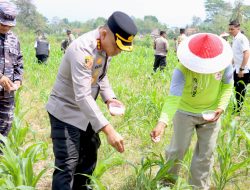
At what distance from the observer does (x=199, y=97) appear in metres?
2.52

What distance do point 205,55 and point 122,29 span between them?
2.15 ft

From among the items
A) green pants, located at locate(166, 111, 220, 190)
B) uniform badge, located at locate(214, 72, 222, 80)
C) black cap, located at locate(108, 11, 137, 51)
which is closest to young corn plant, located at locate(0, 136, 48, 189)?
black cap, located at locate(108, 11, 137, 51)

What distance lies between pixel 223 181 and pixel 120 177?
864mm

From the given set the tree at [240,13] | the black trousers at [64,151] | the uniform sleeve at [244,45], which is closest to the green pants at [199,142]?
the black trousers at [64,151]

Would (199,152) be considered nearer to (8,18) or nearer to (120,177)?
(120,177)

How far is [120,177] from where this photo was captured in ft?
10.1

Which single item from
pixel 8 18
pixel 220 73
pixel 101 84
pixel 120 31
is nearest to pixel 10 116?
pixel 8 18

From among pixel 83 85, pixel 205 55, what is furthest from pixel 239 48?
pixel 83 85

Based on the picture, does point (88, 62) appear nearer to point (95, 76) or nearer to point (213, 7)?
point (95, 76)

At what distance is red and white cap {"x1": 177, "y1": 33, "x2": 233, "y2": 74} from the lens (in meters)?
2.24

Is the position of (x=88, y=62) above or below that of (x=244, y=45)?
above

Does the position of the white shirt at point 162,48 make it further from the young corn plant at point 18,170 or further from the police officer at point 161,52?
the young corn plant at point 18,170

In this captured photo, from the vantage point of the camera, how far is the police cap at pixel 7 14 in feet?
8.98

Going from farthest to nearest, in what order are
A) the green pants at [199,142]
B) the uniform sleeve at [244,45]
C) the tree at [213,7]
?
the tree at [213,7] < the uniform sleeve at [244,45] < the green pants at [199,142]
